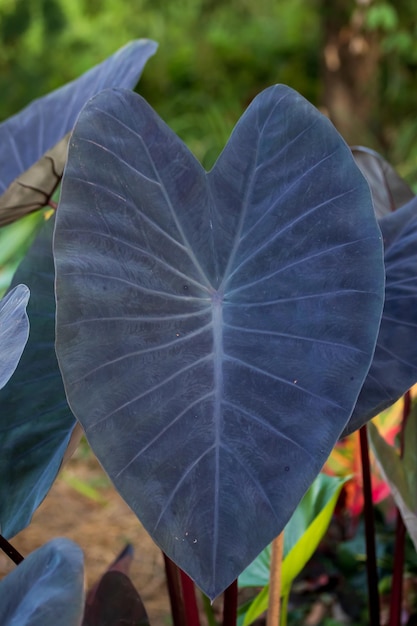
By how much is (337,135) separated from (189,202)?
127mm

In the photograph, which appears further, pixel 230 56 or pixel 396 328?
pixel 230 56

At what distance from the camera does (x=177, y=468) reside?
1.65ft

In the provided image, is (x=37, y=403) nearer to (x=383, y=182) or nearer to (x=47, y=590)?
(x=47, y=590)

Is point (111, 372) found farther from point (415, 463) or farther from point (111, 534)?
point (111, 534)

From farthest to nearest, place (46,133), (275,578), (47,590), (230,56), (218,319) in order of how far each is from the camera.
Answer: (230,56) → (46,133) → (275,578) → (218,319) → (47,590)

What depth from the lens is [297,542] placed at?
2.78 feet

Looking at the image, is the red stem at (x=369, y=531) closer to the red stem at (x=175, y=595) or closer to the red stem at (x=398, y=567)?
the red stem at (x=398, y=567)

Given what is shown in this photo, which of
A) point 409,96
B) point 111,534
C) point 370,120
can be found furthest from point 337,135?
point 409,96

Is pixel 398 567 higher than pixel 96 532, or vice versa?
pixel 398 567

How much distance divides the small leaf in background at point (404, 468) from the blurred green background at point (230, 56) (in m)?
1.61

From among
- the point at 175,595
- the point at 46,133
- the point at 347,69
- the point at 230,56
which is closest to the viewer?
the point at 175,595

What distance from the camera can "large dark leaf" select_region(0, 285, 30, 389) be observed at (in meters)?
0.48

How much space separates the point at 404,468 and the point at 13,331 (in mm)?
433

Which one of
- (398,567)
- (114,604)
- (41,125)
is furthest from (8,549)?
(41,125)
